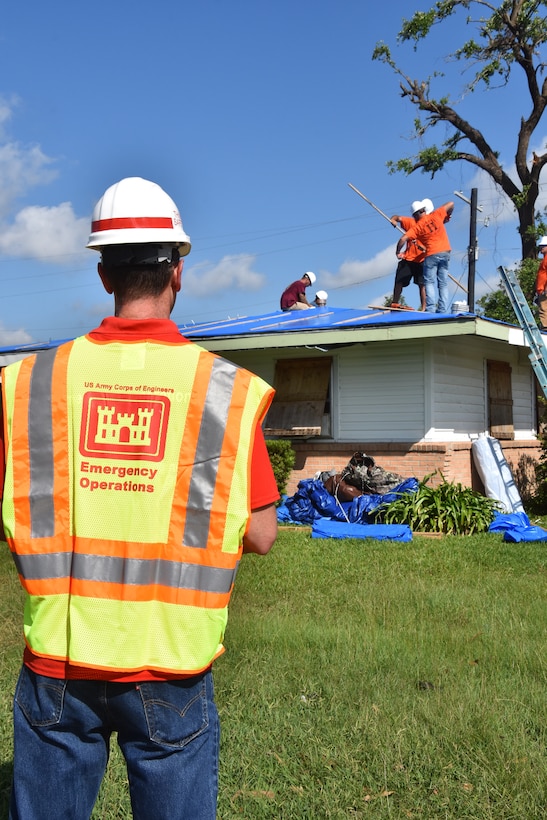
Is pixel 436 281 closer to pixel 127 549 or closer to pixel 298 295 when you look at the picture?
pixel 298 295

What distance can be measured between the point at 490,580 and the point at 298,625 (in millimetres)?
2743

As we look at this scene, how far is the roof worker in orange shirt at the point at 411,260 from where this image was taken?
13.9 meters

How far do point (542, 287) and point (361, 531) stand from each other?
6768mm

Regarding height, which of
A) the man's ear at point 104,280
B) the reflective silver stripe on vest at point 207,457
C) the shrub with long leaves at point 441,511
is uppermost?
the man's ear at point 104,280

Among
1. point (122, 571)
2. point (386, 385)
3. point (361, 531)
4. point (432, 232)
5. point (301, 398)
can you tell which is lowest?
point (361, 531)

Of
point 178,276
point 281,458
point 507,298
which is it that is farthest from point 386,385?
point 507,298

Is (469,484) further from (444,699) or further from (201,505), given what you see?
(201,505)

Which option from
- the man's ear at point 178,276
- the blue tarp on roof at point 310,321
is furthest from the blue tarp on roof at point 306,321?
the man's ear at point 178,276

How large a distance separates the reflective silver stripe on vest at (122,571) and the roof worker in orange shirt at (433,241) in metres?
12.5

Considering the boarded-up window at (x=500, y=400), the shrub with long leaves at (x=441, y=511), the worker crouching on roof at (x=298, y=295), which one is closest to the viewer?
the shrub with long leaves at (x=441, y=511)

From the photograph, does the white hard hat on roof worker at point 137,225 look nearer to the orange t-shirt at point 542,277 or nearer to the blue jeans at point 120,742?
the blue jeans at point 120,742

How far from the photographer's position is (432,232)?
44.9ft

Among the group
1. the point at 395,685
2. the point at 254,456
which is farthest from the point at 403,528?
the point at 254,456

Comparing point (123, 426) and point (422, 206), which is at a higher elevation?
point (422, 206)
